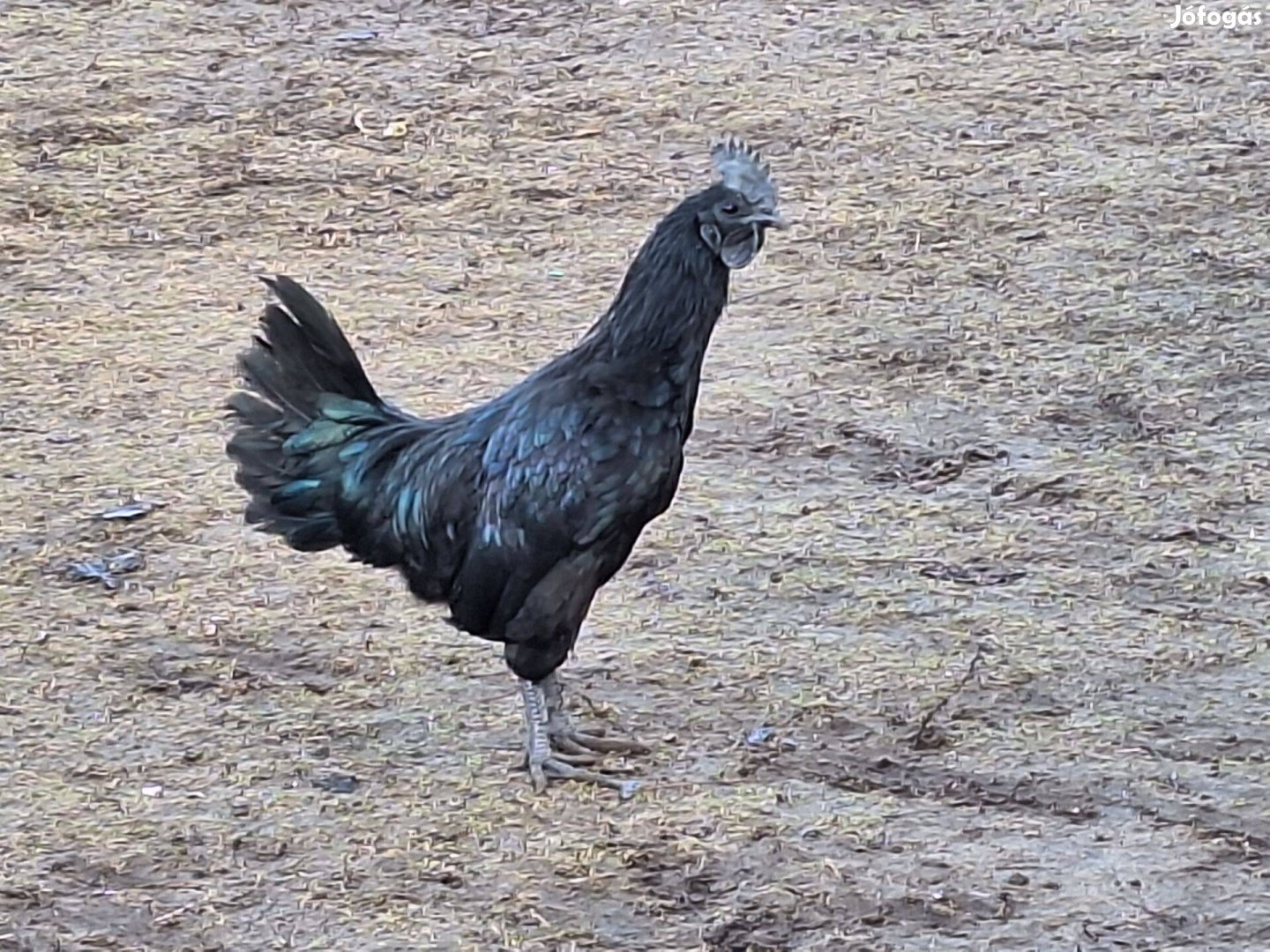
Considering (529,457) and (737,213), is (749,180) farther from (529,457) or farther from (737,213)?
(529,457)

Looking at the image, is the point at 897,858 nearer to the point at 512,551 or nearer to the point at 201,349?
the point at 512,551

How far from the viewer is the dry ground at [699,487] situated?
4.48 meters

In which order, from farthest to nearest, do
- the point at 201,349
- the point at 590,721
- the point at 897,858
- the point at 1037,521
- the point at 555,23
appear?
the point at 555,23 → the point at 201,349 → the point at 1037,521 → the point at 590,721 → the point at 897,858

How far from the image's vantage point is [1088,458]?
6.21 m

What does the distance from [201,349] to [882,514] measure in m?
A: 2.37

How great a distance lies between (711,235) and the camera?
4434mm

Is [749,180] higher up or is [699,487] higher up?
[749,180]

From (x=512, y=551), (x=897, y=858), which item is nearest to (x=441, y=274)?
(x=512, y=551)

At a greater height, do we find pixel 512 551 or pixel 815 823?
pixel 512 551

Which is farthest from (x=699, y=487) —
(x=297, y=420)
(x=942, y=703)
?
(x=297, y=420)

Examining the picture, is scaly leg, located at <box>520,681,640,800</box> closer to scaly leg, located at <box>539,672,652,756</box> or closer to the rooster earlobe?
scaly leg, located at <box>539,672,652,756</box>

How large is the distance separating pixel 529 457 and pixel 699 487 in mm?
1582

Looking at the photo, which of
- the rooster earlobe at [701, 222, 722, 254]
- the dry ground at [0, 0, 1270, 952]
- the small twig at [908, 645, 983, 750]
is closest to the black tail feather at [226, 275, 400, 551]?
the dry ground at [0, 0, 1270, 952]

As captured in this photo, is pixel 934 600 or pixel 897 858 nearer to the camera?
pixel 897 858
